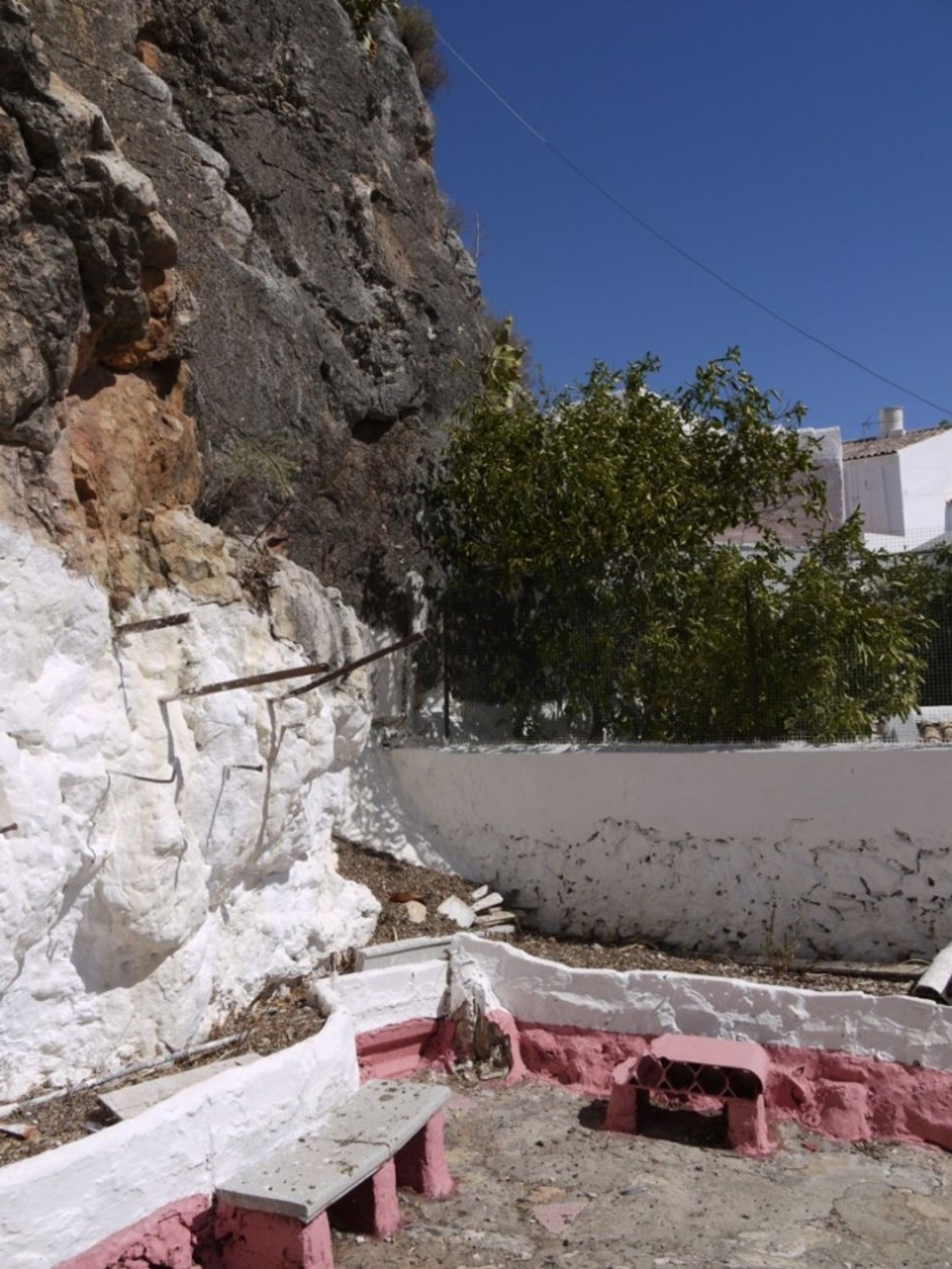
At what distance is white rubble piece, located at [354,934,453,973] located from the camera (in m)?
8.66

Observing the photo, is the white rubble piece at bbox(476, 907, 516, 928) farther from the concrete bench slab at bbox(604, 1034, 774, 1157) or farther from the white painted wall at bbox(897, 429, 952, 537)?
the white painted wall at bbox(897, 429, 952, 537)

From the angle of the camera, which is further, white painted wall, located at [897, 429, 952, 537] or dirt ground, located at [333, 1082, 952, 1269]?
white painted wall, located at [897, 429, 952, 537]

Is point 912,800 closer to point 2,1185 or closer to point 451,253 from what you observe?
point 2,1185

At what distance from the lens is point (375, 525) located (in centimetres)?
1176

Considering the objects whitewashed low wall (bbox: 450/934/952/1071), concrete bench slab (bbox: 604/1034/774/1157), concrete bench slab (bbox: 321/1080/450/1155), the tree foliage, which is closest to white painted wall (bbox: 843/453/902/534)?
the tree foliage

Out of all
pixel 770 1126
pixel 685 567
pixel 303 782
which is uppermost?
pixel 685 567

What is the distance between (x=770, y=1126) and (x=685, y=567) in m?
5.45

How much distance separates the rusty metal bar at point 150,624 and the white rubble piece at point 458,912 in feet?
12.1

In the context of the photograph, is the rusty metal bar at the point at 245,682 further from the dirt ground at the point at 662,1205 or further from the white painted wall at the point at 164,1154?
the dirt ground at the point at 662,1205

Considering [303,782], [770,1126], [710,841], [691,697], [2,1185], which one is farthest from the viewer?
[691,697]

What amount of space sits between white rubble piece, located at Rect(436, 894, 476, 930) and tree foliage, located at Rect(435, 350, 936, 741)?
219 cm

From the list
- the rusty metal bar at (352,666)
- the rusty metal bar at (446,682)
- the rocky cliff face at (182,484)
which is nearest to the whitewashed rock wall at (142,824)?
the rocky cliff face at (182,484)

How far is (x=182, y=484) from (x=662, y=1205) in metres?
5.87

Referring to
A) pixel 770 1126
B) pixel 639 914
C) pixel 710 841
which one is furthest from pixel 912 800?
pixel 770 1126
